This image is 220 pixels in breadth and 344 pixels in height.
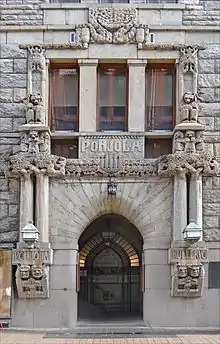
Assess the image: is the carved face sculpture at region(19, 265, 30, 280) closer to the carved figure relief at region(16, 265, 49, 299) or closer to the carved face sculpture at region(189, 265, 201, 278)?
the carved figure relief at region(16, 265, 49, 299)

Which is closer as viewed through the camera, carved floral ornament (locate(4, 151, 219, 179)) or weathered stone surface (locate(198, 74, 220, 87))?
carved floral ornament (locate(4, 151, 219, 179))

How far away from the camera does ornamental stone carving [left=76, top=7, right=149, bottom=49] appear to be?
1823 centimetres

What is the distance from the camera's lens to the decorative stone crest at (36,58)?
18.2 m

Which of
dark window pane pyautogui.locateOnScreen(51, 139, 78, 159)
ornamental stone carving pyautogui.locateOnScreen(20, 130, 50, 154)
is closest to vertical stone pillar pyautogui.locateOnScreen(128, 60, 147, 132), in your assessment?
dark window pane pyautogui.locateOnScreen(51, 139, 78, 159)

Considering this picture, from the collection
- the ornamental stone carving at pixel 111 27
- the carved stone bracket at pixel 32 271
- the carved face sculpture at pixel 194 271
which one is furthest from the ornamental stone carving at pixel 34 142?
the carved face sculpture at pixel 194 271

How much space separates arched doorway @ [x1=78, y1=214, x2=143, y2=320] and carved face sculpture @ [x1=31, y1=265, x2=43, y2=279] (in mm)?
3023

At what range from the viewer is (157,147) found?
18.3 metres

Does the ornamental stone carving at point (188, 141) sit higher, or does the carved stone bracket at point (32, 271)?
the ornamental stone carving at point (188, 141)

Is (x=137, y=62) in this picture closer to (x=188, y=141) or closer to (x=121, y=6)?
(x=121, y=6)

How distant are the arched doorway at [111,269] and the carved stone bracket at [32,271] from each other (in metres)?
2.89

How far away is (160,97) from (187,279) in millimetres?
5011

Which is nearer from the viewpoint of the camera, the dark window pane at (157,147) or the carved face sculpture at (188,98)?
the carved face sculpture at (188,98)

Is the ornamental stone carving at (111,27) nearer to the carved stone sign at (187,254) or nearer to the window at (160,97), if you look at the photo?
the window at (160,97)

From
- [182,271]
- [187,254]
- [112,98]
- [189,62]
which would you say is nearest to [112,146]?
[112,98]
